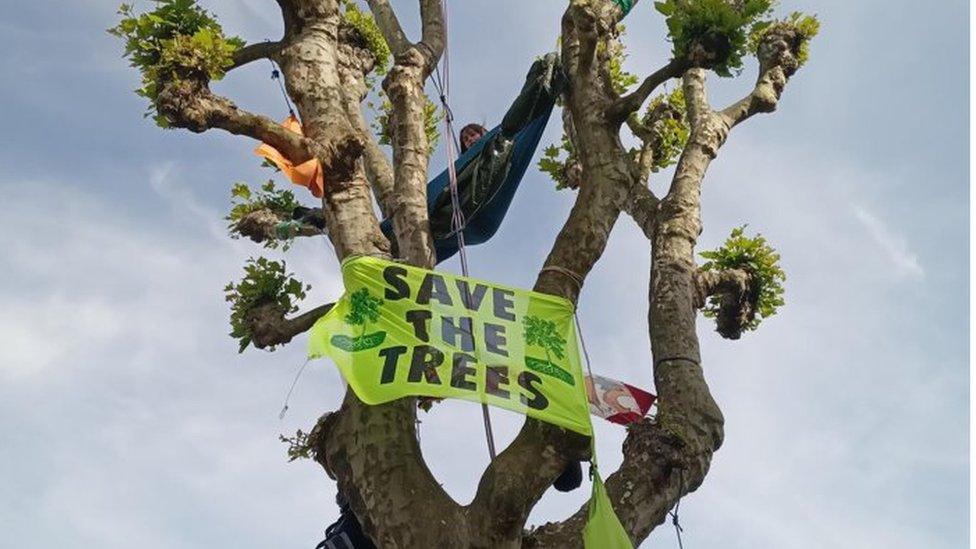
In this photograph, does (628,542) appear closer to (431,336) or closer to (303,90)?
(431,336)

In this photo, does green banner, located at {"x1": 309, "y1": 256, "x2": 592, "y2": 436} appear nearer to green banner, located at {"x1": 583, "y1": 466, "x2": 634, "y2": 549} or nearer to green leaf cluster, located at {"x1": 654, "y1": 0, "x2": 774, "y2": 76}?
green banner, located at {"x1": 583, "y1": 466, "x2": 634, "y2": 549}

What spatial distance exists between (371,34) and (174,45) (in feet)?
8.79

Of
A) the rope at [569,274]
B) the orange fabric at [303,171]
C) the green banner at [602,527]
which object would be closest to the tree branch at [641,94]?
the rope at [569,274]

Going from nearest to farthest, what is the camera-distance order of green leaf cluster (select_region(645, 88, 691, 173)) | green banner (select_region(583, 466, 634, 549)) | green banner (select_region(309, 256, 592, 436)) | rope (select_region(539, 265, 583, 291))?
green banner (select_region(583, 466, 634, 549)), green banner (select_region(309, 256, 592, 436)), rope (select_region(539, 265, 583, 291)), green leaf cluster (select_region(645, 88, 691, 173))

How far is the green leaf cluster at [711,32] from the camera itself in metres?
5.86

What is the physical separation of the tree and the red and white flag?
1.60 ft

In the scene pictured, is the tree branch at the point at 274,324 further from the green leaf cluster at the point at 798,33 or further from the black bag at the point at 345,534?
the green leaf cluster at the point at 798,33

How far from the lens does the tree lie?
436cm

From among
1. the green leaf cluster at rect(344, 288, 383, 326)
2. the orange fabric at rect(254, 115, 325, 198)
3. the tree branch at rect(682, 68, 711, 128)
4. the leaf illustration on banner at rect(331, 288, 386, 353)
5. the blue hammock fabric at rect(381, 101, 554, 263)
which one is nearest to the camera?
the leaf illustration on banner at rect(331, 288, 386, 353)

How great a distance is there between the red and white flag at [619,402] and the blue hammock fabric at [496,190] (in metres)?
1.25

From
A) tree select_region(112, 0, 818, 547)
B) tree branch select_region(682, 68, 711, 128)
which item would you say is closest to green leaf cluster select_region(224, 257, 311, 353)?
tree select_region(112, 0, 818, 547)

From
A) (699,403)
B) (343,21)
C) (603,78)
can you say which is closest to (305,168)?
(603,78)

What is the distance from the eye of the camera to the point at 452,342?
4645 millimetres

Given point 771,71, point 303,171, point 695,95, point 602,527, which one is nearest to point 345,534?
point 602,527
